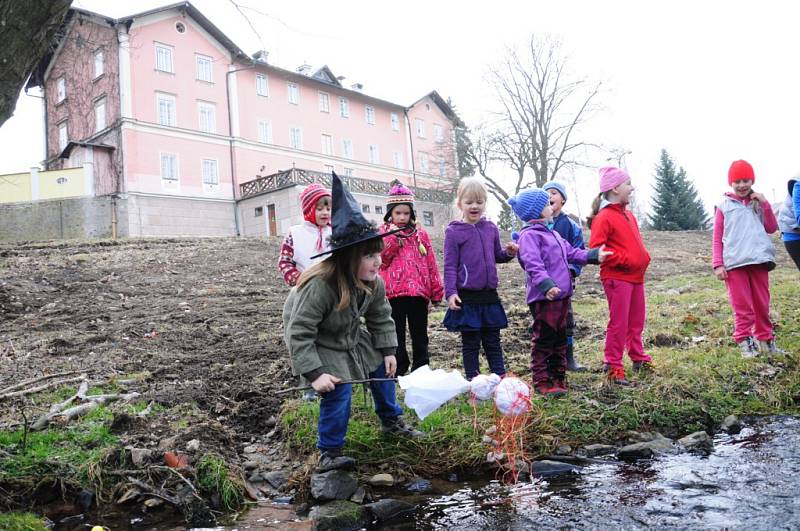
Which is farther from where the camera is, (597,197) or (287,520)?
(597,197)

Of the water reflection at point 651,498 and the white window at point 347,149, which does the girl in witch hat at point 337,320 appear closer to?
the water reflection at point 651,498

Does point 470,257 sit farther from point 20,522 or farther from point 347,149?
point 347,149

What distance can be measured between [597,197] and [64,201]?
27.7 m

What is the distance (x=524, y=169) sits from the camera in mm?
36438

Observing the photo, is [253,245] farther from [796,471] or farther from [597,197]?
[796,471]

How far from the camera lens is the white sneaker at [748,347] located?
236 inches

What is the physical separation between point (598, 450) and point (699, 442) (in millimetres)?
635

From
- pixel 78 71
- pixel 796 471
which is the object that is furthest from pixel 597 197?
pixel 78 71

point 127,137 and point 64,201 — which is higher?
point 127,137

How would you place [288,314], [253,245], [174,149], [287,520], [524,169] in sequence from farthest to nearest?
1. [524,169]
2. [174,149]
3. [253,245]
4. [288,314]
5. [287,520]

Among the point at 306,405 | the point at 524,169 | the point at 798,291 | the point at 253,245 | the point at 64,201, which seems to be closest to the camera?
the point at 306,405

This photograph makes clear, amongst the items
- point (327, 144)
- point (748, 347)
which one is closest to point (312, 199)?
point (748, 347)

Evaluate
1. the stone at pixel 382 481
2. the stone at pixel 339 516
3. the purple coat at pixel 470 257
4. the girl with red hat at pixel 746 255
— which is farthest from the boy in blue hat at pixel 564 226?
the stone at pixel 339 516

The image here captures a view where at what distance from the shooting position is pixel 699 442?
4.04 meters
